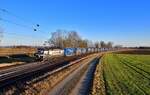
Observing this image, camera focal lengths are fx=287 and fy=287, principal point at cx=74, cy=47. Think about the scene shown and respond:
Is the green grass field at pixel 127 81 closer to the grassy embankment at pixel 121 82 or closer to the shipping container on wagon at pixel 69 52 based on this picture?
the grassy embankment at pixel 121 82

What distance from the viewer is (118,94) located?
56.7ft

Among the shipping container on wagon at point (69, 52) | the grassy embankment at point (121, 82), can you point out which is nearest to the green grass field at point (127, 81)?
the grassy embankment at point (121, 82)

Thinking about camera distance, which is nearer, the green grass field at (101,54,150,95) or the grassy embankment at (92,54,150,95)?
the grassy embankment at (92,54,150,95)

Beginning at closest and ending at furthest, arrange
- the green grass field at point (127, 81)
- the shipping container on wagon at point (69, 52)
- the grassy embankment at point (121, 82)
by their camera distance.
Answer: the grassy embankment at point (121, 82) < the green grass field at point (127, 81) < the shipping container on wagon at point (69, 52)

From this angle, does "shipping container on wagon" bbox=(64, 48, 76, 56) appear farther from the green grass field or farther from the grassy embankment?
the grassy embankment

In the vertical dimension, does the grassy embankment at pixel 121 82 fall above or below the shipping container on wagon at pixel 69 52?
below

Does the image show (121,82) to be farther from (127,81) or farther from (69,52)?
(69,52)

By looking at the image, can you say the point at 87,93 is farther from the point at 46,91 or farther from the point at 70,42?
the point at 70,42

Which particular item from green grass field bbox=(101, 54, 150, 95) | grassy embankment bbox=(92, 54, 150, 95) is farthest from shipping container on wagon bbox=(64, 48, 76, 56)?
grassy embankment bbox=(92, 54, 150, 95)

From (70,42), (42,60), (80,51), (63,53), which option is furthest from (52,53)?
(70,42)

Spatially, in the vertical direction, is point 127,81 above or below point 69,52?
below

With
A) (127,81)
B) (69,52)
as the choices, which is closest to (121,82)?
(127,81)

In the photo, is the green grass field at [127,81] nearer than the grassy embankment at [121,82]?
No

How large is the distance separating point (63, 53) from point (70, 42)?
94.6 meters
